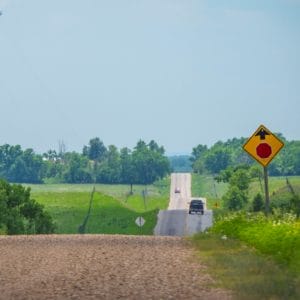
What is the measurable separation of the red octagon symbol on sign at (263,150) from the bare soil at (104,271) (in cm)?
349

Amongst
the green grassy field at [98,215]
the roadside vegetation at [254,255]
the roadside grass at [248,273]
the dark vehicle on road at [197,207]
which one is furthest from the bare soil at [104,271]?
the dark vehicle on road at [197,207]

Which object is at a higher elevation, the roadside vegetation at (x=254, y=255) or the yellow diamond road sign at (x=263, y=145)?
the yellow diamond road sign at (x=263, y=145)

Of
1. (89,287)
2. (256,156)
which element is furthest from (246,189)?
(89,287)

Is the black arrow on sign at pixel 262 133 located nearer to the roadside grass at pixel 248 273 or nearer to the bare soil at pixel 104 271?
the bare soil at pixel 104 271

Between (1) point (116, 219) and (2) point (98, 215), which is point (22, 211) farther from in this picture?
(2) point (98, 215)

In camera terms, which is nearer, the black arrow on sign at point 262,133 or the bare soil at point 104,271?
the bare soil at point 104,271

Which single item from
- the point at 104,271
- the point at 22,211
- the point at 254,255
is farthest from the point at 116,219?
the point at 104,271

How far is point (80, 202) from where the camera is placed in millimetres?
190000

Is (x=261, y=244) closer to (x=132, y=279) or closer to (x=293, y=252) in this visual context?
(x=293, y=252)

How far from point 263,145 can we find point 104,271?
1033cm

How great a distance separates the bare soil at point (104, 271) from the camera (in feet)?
49.1

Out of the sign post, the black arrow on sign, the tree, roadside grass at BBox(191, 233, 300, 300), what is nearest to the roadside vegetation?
roadside grass at BBox(191, 233, 300, 300)

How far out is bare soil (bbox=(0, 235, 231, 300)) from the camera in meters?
15.0

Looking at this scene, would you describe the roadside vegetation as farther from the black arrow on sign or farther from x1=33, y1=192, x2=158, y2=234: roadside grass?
x1=33, y1=192, x2=158, y2=234: roadside grass
